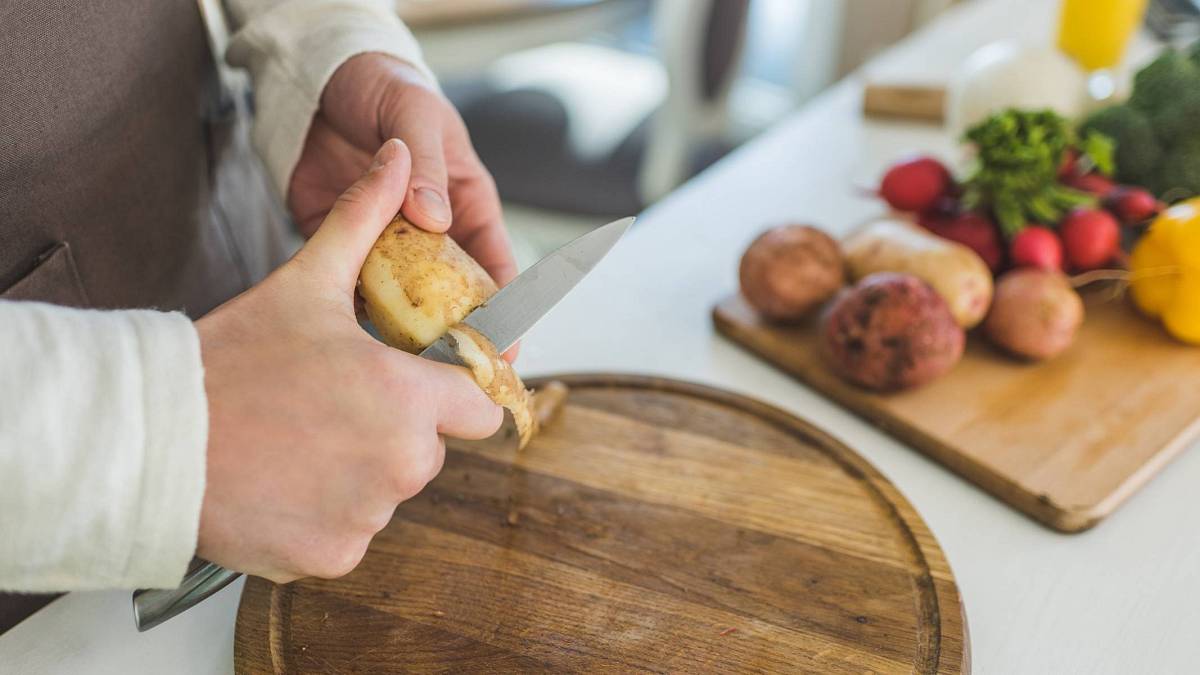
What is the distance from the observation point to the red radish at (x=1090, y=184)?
111cm

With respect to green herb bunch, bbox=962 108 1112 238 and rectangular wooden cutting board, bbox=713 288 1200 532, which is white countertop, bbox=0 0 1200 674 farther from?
green herb bunch, bbox=962 108 1112 238

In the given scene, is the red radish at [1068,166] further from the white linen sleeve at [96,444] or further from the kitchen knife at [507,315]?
the white linen sleeve at [96,444]

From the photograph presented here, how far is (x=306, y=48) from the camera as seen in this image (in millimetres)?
920

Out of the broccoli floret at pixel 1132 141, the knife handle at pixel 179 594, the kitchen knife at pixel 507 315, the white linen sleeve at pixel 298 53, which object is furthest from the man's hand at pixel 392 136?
the broccoli floret at pixel 1132 141

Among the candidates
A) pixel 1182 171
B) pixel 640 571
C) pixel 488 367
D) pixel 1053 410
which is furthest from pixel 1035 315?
pixel 488 367

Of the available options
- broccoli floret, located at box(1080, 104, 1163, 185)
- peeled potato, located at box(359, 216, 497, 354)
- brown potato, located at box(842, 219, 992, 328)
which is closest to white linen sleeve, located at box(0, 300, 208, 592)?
peeled potato, located at box(359, 216, 497, 354)

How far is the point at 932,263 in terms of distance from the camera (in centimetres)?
98

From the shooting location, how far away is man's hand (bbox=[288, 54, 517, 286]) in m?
0.83

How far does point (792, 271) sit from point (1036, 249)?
28cm

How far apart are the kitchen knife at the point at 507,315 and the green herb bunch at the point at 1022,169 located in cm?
53

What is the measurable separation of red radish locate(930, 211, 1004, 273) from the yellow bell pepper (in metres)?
0.14

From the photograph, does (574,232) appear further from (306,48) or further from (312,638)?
(312,638)

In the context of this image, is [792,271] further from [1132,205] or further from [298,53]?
[298,53]

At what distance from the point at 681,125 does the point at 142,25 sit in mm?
1364
